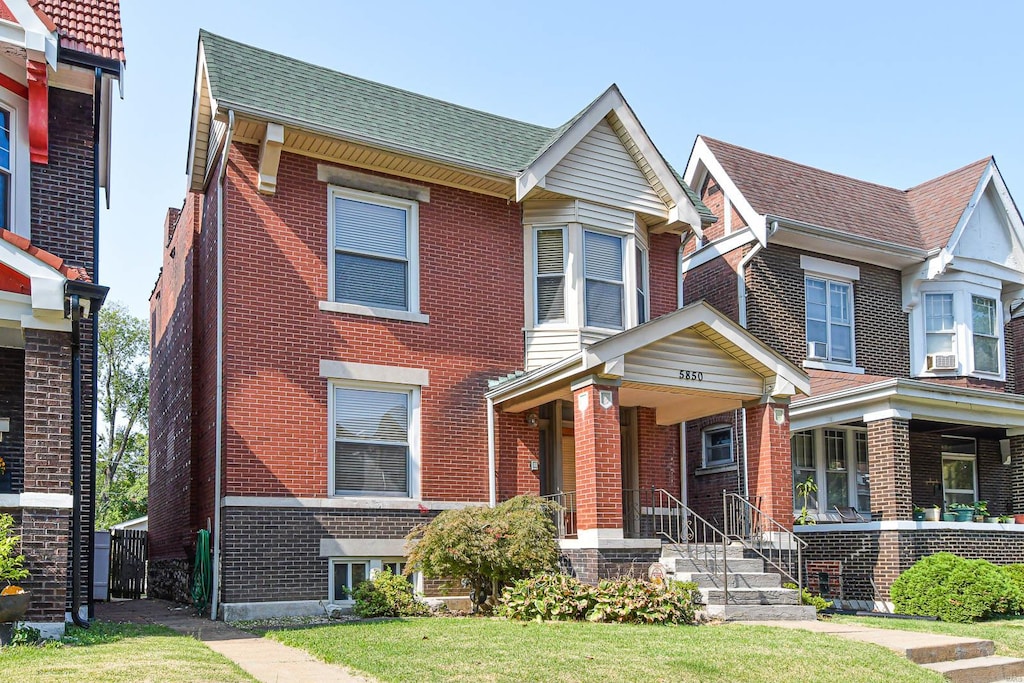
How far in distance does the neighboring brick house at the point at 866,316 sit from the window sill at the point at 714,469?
0.05m

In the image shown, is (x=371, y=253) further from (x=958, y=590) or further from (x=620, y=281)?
(x=958, y=590)

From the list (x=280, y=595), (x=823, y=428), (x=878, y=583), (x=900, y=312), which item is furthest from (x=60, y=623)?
(x=900, y=312)

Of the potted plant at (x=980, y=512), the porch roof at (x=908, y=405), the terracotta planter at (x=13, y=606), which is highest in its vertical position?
the porch roof at (x=908, y=405)

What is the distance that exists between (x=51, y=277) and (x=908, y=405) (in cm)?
1349

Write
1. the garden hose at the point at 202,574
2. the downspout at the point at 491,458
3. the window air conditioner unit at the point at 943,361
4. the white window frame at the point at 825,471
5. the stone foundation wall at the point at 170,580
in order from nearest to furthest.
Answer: the garden hose at the point at 202,574 → the downspout at the point at 491,458 → the stone foundation wall at the point at 170,580 → the white window frame at the point at 825,471 → the window air conditioner unit at the point at 943,361

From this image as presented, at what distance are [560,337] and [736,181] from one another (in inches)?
252

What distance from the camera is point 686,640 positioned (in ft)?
35.2

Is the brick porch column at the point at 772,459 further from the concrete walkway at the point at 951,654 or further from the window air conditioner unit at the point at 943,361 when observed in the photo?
the window air conditioner unit at the point at 943,361

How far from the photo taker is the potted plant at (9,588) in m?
9.48

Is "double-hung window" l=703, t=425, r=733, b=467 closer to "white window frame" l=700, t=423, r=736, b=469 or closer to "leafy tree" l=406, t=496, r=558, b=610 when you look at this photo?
"white window frame" l=700, t=423, r=736, b=469

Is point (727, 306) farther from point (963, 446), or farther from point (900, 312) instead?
point (963, 446)

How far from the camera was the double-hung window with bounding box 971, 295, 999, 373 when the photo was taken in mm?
22125

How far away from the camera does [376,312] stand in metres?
15.4

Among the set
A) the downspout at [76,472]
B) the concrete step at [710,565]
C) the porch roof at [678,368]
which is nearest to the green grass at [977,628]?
the concrete step at [710,565]
